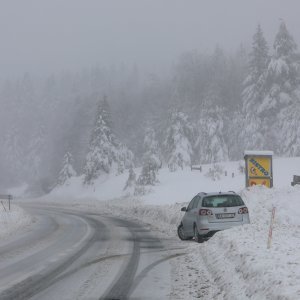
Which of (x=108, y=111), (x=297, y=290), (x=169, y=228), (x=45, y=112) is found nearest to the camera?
(x=297, y=290)

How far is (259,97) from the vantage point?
59125 millimetres

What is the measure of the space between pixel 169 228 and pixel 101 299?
14.4 m

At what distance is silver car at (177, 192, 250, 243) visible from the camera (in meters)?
16.5

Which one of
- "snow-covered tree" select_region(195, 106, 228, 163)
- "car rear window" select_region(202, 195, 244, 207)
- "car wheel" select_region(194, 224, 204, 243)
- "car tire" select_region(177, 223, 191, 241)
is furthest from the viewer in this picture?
"snow-covered tree" select_region(195, 106, 228, 163)

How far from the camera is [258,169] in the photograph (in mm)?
26344

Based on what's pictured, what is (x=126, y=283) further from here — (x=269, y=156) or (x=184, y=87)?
(x=184, y=87)

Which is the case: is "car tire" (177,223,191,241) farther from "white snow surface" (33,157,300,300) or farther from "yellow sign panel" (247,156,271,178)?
"yellow sign panel" (247,156,271,178)

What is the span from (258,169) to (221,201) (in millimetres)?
9804

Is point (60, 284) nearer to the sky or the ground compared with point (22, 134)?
nearer to the ground

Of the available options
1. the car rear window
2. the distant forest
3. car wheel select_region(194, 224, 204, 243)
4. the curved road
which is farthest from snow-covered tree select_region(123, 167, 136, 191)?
car wheel select_region(194, 224, 204, 243)

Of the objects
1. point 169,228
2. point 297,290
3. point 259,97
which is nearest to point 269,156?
point 169,228

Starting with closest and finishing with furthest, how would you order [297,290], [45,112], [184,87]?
[297,290]
[184,87]
[45,112]

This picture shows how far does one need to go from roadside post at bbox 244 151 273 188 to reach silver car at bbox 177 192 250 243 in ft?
29.5

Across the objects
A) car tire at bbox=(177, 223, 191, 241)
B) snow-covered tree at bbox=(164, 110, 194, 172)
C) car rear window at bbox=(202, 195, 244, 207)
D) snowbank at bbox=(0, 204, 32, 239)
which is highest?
snow-covered tree at bbox=(164, 110, 194, 172)
